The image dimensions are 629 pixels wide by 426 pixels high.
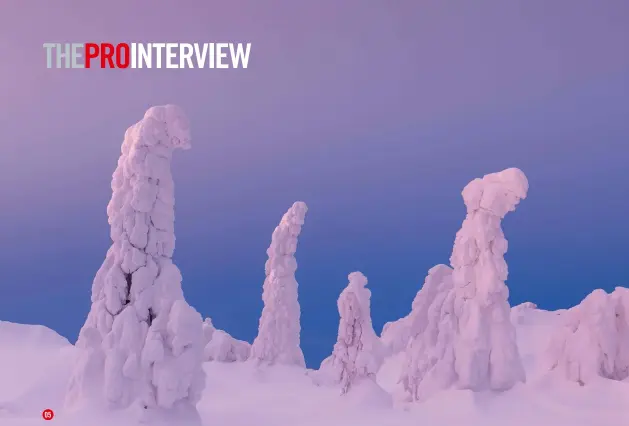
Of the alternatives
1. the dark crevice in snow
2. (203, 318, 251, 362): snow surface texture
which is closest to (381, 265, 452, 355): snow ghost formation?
the dark crevice in snow

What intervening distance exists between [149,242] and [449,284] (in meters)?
17.4

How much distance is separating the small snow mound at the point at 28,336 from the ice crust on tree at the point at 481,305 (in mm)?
34419

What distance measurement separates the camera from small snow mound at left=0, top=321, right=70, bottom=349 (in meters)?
50.4

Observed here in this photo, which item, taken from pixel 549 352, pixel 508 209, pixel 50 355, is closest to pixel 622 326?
pixel 549 352

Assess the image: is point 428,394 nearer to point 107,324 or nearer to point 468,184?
point 468,184

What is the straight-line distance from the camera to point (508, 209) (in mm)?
25688

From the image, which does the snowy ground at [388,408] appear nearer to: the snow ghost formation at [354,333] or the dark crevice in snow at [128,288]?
the snow ghost formation at [354,333]

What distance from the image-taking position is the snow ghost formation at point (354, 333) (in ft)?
93.6

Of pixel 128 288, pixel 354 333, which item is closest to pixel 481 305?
pixel 354 333

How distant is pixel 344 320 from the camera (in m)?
29.3

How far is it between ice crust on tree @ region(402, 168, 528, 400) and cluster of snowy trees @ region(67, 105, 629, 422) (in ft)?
0.13

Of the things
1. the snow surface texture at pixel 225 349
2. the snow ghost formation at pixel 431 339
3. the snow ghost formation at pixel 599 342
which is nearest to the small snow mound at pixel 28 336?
the snow surface texture at pixel 225 349

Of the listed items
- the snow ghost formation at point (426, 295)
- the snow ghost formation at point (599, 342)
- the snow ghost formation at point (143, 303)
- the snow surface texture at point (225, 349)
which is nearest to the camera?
the snow ghost formation at point (143, 303)

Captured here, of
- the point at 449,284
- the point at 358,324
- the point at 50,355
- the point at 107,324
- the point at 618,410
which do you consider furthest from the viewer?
the point at 50,355
